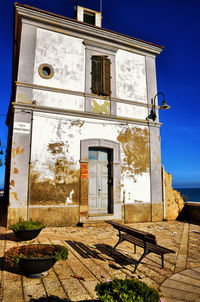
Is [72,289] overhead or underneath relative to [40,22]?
underneath

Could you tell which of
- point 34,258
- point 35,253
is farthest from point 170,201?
point 34,258

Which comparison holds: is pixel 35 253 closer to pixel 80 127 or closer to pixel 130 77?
pixel 80 127

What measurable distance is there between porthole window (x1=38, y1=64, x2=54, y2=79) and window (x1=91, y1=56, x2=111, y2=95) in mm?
1789

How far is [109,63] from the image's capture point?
30.9ft

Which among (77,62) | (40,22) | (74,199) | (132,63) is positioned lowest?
(74,199)

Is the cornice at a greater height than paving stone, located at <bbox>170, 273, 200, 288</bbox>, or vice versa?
the cornice

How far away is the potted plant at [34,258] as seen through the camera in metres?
3.22

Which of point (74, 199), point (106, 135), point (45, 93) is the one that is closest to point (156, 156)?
point (106, 135)

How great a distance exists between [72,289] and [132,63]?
943cm

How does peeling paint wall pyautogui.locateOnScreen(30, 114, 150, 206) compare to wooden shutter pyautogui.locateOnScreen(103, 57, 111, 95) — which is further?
wooden shutter pyautogui.locateOnScreen(103, 57, 111, 95)

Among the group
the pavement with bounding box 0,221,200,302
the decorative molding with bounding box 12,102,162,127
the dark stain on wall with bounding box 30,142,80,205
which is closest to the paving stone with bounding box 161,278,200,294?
the pavement with bounding box 0,221,200,302

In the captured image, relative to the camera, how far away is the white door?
27.6 feet

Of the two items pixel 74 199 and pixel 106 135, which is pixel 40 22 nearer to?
pixel 106 135

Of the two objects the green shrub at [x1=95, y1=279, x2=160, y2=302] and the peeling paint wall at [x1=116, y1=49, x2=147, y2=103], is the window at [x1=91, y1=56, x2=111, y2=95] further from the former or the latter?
the green shrub at [x1=95, y1=279, x2=160, y2=302]
